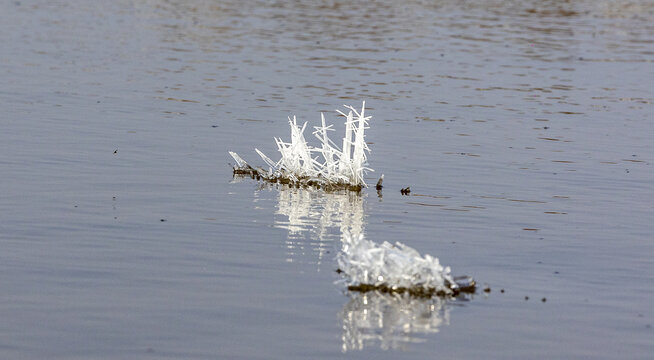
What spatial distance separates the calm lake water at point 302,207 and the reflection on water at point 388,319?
3cm

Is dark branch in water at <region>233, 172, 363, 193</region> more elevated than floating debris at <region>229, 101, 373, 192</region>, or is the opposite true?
floating debris at <region>229, 101, 373, 192</region>

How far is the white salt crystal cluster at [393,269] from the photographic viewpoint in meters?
11.3

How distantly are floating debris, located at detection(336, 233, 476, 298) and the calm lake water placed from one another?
218 mm

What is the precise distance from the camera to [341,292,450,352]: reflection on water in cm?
1019

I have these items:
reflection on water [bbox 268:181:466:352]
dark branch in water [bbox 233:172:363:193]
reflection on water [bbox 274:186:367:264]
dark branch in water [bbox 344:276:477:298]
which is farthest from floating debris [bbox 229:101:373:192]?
dark branch in water [bbox 344:276:477:298]

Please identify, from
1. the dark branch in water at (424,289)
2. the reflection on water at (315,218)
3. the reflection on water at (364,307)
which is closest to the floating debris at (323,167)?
the reflection on water at (315,218)

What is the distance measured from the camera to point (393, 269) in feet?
37.4

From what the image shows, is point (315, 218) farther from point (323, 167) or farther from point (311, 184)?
point (311, 184)

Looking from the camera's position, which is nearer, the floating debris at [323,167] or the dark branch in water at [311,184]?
the floating debris at [323,167]

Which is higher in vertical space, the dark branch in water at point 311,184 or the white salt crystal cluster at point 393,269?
the dark branch in water at point 311,184

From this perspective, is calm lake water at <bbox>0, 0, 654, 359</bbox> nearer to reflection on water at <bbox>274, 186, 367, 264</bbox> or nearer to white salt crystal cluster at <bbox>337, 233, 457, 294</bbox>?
reflection on water at <bbox>274, 186, 367, 264</bbox>

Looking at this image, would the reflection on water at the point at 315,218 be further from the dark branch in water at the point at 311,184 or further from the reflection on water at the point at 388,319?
the reflection on water at the point at 388,319

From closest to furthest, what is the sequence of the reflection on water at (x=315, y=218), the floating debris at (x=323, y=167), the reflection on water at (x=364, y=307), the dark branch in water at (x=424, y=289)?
the reflection on water at (x=364, y=307) → the dark branch in water at (x=424, y=289) → the reflection on water at (x=315, y=218) → the floating debris at (x=323, y=167)

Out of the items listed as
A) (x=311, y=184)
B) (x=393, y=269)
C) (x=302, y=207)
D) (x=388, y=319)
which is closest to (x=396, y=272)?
(x=393, y=269)
